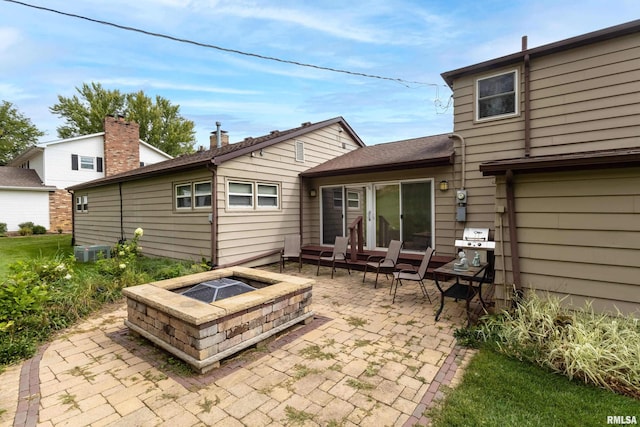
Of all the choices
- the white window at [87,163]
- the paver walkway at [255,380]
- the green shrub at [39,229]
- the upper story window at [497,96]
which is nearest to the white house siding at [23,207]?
the green shrub at [39,229]

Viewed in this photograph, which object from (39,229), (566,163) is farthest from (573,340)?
(39,229)

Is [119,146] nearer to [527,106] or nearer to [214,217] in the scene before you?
[214,217]

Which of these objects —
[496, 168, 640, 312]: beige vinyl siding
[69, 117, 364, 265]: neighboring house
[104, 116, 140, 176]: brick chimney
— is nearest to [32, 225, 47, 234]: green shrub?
[104, 116, 140, 176]: brick chimney

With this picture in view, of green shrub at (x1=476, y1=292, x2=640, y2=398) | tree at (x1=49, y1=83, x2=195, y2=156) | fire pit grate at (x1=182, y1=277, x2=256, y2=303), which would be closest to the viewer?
green shrub at (x1=476, y1=292, x2=640, y2=398)

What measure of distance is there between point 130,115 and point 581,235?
3346cm

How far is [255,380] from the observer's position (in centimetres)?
275

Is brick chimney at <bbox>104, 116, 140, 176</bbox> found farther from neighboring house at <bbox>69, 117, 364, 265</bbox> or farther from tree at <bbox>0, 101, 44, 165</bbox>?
tree at <bbox>0, 101, 44, 165</bbox>

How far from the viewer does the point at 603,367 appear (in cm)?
268

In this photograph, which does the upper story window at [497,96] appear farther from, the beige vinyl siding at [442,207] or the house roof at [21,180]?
the house roof at [21,180]

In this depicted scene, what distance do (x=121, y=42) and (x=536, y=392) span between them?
8.26 metres

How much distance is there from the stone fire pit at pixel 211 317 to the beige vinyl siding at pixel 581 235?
2.81 meters

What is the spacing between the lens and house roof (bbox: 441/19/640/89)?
484 centimetres

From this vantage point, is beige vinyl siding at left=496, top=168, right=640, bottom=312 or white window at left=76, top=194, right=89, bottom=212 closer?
beige vinyl siding at left=496, top=168, right=640, bottom=312

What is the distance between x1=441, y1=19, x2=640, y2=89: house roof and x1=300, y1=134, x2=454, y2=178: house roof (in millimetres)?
1630
